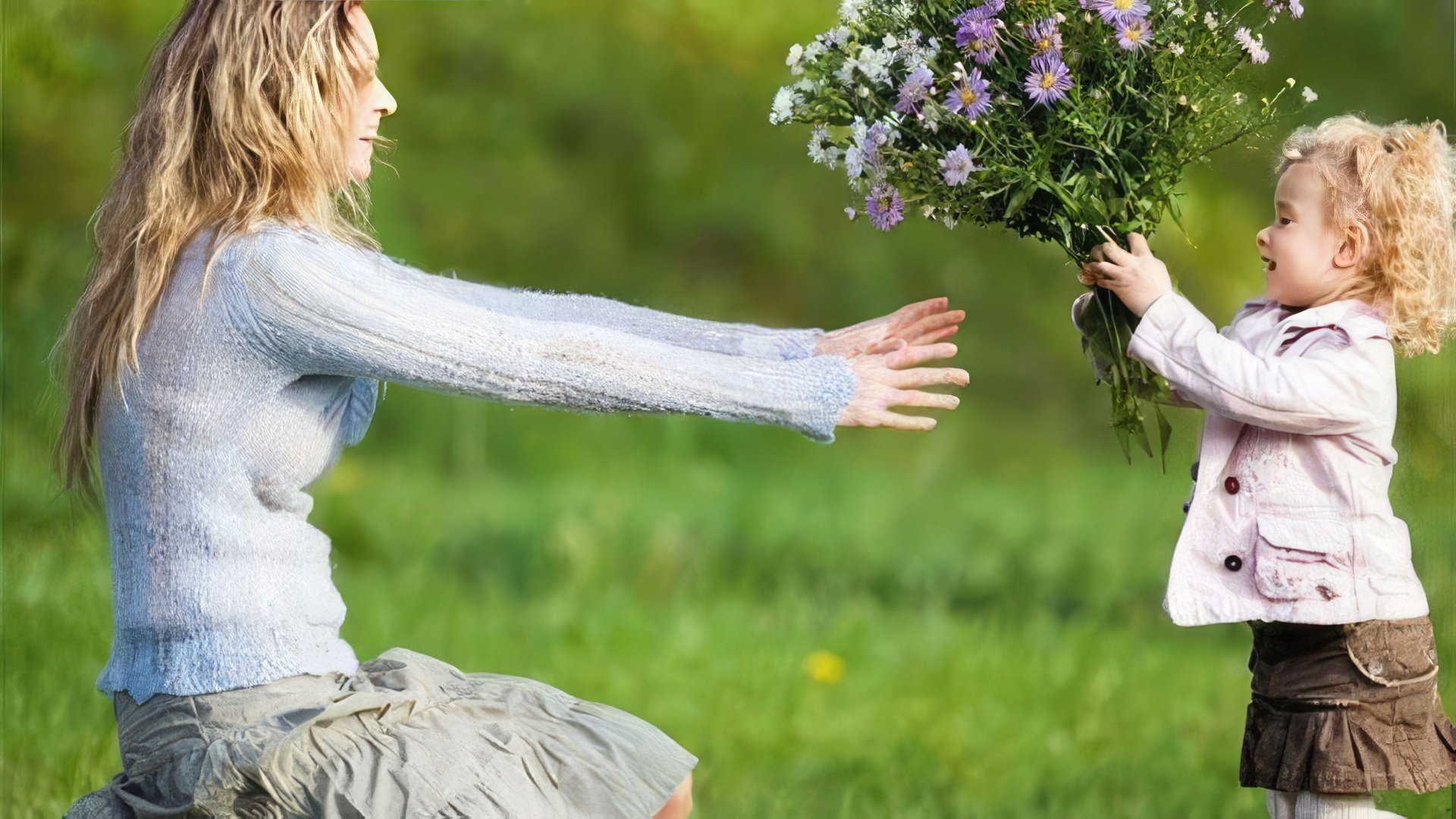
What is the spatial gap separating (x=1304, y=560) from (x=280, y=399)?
1.19m

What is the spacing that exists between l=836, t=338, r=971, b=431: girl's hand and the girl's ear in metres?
0.53

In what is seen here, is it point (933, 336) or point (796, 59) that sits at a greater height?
point (796, 59)

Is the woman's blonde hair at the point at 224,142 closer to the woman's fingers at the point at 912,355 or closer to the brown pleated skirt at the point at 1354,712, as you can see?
the woman's fingers at the point at 912,355

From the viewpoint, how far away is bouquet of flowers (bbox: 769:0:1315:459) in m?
1.64

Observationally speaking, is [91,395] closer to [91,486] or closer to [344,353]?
[91,486]

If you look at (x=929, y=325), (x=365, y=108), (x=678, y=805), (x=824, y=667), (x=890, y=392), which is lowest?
(x=678, y=805)

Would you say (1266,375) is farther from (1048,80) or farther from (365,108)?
(365,108)

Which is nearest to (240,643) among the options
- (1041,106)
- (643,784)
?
(643,784)

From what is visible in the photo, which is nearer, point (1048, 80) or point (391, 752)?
point (391, 752)

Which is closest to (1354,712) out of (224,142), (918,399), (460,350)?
(918,399)

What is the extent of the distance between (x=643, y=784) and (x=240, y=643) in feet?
1.49

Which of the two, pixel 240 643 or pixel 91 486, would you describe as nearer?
pixel 240 643

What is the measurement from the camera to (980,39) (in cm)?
166

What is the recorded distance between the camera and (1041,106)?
168 centimetres
